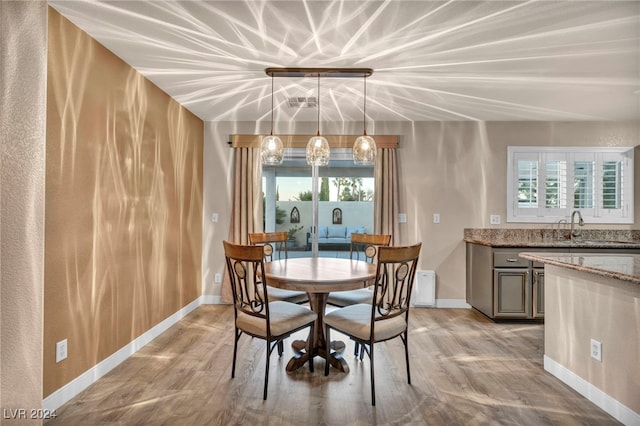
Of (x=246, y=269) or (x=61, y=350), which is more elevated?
(x=246, y=269)

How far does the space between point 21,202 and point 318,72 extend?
2.26 metres

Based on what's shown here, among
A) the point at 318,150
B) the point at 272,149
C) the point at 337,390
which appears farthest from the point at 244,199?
the point at 337,390

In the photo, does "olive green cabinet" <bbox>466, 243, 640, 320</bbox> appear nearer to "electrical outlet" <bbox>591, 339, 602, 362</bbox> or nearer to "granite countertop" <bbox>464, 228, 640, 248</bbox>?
"granite countertop" <bbox>464, 228, 640, 248</bbox>

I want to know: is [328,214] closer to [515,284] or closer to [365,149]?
[365,149]

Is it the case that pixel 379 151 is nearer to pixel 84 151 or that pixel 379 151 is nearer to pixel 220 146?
pixel 220 146

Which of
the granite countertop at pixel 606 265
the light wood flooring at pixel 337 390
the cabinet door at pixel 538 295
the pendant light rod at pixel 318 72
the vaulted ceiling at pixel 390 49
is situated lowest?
the light wood flooring at pixel 337 390

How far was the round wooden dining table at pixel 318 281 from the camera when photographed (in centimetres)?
230

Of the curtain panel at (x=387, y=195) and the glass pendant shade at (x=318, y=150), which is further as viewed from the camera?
the curtain panel at (x=387, y=195)

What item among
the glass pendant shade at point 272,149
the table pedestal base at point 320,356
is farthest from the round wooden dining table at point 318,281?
the glass pendant shade at point 272,149

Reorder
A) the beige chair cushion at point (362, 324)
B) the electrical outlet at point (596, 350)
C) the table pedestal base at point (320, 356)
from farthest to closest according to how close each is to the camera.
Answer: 1. the table pedestal base at point (320, 356)
2. the beige chair cushion at point (362, 324)
3. the electrical outlet at point (596, 350)

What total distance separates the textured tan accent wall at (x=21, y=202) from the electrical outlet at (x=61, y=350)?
0.99 m

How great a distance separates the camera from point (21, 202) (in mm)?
1209

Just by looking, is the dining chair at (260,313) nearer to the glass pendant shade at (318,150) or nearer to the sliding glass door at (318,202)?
the glass pendant shade at (318,150)

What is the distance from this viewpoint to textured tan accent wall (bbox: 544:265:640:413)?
6.37 ft
